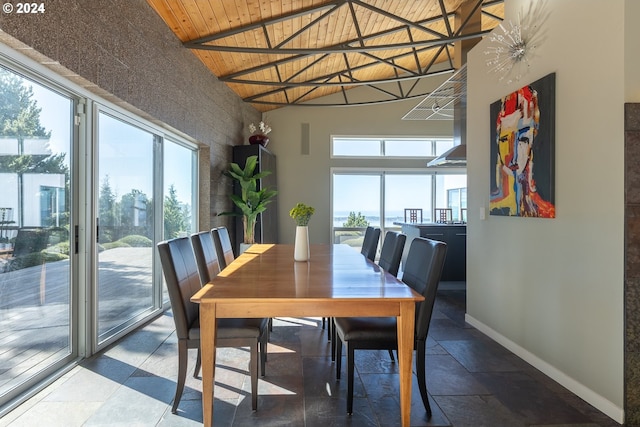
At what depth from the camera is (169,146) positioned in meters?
4.18

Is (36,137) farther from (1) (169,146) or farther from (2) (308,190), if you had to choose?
(2) (308,190)

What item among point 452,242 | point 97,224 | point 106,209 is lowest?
point 452,242

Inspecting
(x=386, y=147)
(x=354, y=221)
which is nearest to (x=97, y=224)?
(x=354, y=221)

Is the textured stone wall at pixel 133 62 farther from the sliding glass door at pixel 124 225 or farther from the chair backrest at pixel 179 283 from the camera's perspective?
the chair backrest at pixel 179 283

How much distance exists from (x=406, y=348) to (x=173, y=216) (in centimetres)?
336

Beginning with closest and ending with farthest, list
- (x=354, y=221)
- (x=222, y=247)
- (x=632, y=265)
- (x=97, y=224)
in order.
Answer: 1. (x=632, y=265)
2. (x=97, y=224)
3. (x=222, y=247)
4. (x=354, y=221)

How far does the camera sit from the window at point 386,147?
7469mm

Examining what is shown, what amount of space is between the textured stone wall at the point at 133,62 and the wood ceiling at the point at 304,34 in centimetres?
27

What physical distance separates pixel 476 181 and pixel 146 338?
3.34 metres

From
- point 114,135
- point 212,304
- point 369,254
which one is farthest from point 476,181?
point 114,135

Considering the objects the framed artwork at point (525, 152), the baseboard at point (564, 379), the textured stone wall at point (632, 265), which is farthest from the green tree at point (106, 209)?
the textured stone wall at point (632, 265)

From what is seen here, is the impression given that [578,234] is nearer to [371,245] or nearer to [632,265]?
[632,265]

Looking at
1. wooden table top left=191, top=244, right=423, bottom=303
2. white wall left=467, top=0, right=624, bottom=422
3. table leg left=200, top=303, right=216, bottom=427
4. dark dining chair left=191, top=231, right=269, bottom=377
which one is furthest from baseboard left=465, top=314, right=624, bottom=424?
table leg left=200, top=303, right=216, bottom=427

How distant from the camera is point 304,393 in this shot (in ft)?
7.27
